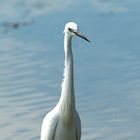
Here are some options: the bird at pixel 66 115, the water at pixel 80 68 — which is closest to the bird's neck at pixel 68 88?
the bird at pixel 66 115

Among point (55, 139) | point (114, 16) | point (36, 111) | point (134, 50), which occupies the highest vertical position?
point (114, 16)

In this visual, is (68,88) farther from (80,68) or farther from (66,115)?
(80,68)

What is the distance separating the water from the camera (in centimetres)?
933

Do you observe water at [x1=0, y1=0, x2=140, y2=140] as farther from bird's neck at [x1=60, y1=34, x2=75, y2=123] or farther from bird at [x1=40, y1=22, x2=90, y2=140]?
bird's neck at [x1=60, y1=34, x2=75, y2=123]

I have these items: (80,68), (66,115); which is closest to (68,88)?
(66,115)

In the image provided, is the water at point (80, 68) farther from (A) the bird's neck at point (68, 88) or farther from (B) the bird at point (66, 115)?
(A) the bird's neck at point (68, 88)

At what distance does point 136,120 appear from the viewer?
30.4ft

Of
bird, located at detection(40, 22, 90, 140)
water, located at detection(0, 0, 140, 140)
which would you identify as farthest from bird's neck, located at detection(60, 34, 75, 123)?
water, located at detection(0, 0, 140, 140)

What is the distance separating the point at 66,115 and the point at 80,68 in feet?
12.7

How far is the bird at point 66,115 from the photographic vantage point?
7.18 meters

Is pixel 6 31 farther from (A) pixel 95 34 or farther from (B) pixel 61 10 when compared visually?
(A) pixel 95 34

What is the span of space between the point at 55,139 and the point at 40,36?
5.84 metres

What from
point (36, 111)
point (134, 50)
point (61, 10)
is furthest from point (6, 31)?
point (36, 111)

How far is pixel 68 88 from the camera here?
725cm
